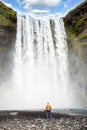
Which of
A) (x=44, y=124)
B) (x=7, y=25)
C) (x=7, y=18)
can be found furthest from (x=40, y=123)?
(x=7, y=18)

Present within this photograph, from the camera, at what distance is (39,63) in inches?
3115

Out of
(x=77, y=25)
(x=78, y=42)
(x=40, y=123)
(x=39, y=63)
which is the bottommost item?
(x=40, y=123)

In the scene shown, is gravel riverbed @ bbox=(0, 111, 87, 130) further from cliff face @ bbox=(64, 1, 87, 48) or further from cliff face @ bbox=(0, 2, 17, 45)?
cliff face @ bbox=(64, 1, 87, 48)

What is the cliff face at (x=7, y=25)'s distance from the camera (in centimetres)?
8050

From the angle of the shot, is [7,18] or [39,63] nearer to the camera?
[39,63]

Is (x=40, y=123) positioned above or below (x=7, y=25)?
below

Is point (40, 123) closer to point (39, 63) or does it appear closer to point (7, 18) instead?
point (39, 63)

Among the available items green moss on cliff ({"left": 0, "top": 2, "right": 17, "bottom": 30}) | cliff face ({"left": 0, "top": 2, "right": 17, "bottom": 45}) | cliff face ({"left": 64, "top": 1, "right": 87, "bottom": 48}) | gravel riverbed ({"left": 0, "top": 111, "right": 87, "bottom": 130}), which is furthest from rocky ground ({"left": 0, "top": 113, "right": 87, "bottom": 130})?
green moss on cliff ({"left": 0, "top": 2, "right": 17, "bottom": 30})

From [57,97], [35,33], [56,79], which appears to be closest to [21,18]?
[35,33]

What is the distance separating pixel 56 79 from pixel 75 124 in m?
39.9

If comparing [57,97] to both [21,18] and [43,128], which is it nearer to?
[21,18]

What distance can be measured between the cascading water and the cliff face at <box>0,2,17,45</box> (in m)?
1.69

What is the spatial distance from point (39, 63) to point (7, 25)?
14.2 m

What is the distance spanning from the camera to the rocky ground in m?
36.2
